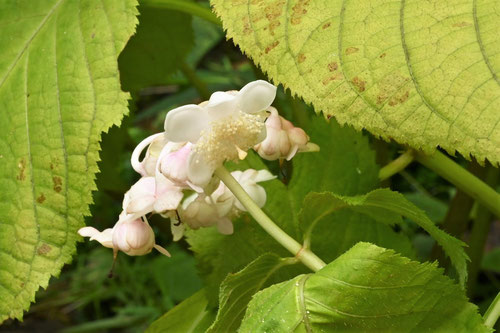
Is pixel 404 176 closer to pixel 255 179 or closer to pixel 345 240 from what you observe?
pixel 345 240

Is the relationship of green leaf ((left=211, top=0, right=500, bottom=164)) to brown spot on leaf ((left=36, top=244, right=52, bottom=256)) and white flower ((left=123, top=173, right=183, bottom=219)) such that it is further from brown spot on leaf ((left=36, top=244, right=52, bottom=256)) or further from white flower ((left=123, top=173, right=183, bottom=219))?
brown spot on leaf ((left=36, top=244, right=52, bottom=256))

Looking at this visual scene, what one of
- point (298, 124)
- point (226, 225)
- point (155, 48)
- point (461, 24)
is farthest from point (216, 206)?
point (155, 48)

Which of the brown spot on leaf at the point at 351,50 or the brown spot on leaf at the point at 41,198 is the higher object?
the brown spot on leaf at the point at 351,50

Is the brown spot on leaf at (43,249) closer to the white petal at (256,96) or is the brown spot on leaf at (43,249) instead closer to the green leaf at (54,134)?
the green leaf at (54,134)

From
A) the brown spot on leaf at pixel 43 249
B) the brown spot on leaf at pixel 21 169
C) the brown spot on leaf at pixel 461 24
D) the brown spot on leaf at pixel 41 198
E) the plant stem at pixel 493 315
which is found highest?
the brown spot on leaf at pixel 461 24

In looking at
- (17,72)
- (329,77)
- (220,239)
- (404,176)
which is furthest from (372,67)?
(404,176)

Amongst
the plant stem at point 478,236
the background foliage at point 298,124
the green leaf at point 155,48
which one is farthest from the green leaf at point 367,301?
the green leaf at point 155,48

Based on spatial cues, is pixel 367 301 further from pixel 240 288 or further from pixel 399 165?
pixel 399 165
